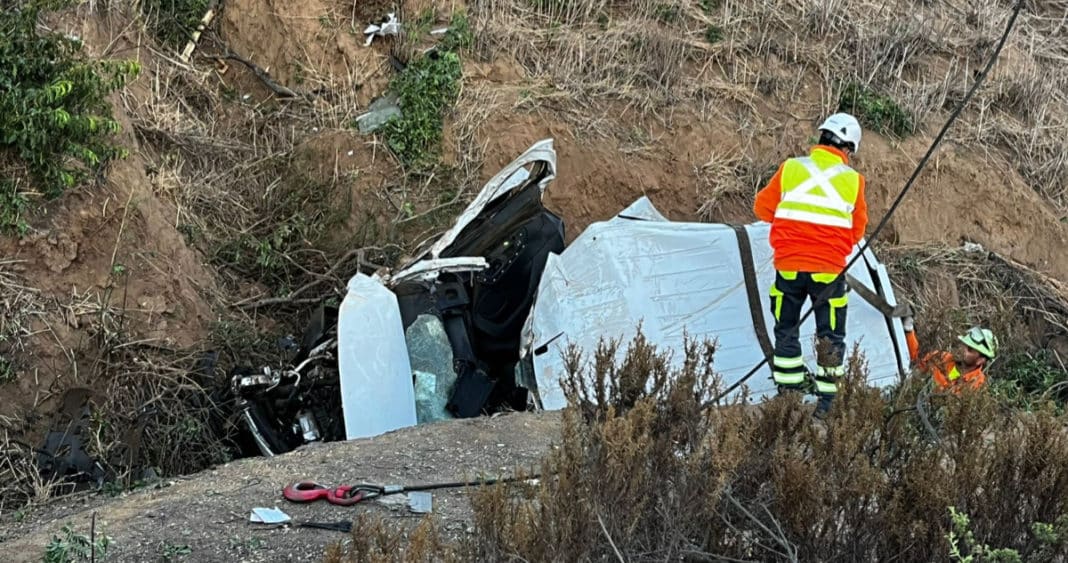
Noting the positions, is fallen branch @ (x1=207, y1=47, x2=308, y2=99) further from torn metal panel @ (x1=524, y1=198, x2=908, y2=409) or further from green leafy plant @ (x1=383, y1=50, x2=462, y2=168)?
torn metal panel @ (x1=524, y1=198, x2=908, y2=409)

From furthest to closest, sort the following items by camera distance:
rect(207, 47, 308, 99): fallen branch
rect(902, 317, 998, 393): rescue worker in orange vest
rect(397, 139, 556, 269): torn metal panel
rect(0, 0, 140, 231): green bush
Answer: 1. rect(207, 47, 308, 99): fallen branch
2. rect(397, 139, 556, 269): torn metal panel
3. rect(902, 317, 998, 393): rescue worker in orange vest
4. rect(0, 0, 140, 231): green bush

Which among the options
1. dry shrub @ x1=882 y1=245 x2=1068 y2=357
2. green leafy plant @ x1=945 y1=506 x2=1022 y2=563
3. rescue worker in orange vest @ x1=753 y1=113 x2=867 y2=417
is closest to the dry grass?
dry shrub @ x1=882 y1=245 x2=1068 y2=357

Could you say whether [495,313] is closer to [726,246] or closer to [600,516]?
[726,246]

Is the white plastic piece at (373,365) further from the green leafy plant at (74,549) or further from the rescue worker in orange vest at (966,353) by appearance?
the rescue worker in orange vest at (966,353)

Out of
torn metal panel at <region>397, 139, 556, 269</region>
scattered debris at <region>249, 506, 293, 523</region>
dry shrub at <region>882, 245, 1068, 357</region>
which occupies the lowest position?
scattered debris at <region>249, 506, 293, 523</region>

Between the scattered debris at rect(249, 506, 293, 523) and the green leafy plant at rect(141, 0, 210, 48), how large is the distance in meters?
5.23

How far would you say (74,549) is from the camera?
3.84 metres

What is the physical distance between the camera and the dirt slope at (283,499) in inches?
160

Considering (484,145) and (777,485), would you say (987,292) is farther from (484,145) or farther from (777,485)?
(777,485)

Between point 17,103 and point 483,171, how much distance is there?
346cm

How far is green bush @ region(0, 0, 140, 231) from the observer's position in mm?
5816

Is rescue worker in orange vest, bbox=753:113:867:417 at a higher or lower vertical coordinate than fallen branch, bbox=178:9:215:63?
lower

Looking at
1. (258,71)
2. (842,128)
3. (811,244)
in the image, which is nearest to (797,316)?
(811,244)

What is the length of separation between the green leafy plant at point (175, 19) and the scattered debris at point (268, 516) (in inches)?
206
